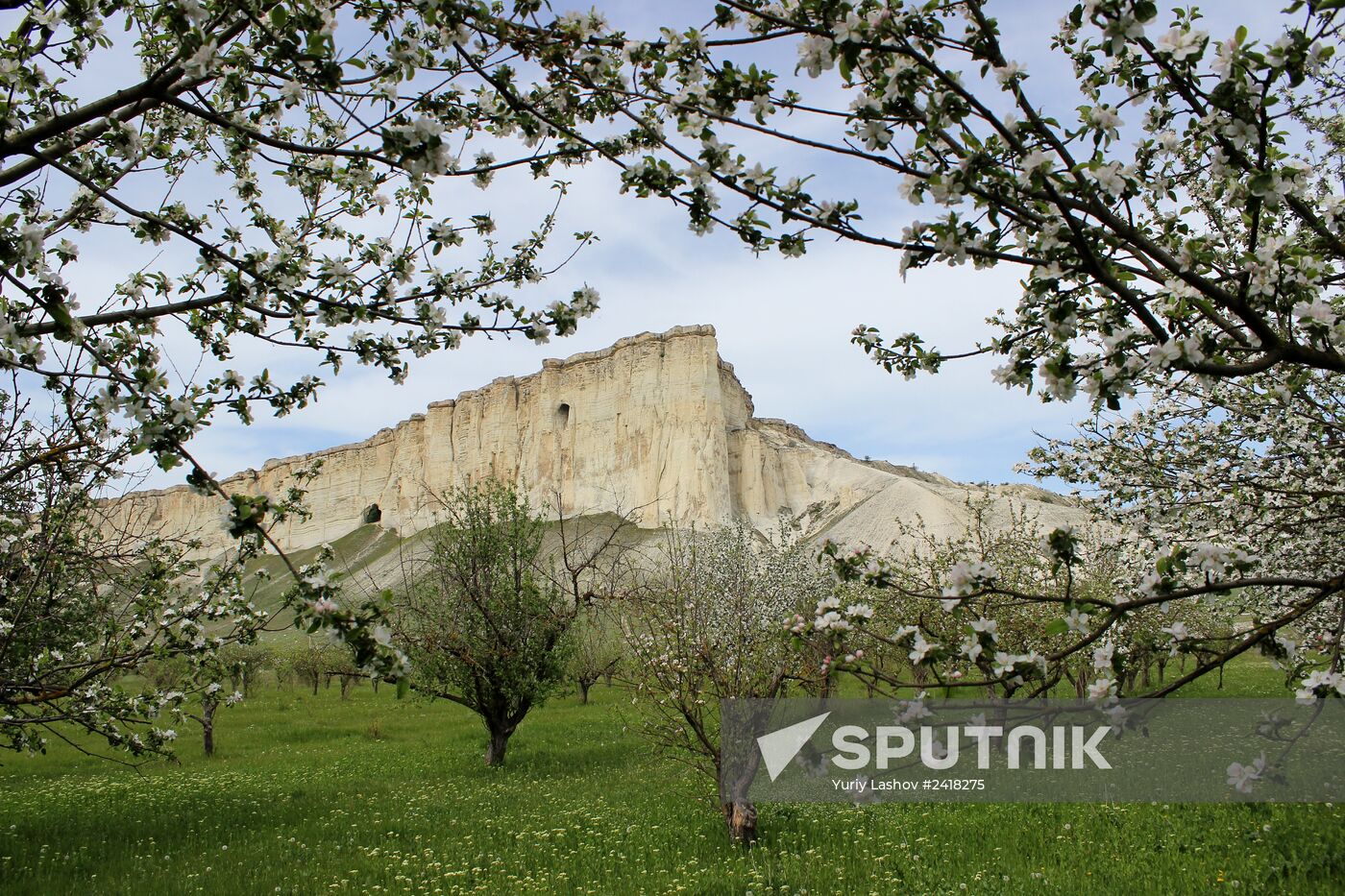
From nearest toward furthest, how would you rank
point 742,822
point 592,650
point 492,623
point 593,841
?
1. point 742,822
2. point 593,841
3. point 492,623
4. point 592,650

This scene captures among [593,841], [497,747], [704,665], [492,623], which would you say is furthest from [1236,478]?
[497,747]

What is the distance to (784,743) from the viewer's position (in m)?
11.4

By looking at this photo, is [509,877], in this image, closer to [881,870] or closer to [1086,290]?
[881,870]

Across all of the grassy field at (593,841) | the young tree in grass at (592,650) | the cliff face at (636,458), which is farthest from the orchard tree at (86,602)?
the cliff face at (636,458)

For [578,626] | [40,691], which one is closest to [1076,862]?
[40,691]

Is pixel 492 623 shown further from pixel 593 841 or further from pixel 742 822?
pixel 742 822

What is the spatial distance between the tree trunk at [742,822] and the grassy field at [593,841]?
0.68ft

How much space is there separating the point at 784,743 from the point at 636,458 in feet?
226

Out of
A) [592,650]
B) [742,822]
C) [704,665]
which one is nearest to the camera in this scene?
[742,822]

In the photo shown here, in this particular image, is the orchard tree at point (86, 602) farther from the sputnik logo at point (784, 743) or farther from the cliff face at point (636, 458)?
the cliff face at point (636, 458)

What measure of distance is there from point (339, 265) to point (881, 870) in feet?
23.7

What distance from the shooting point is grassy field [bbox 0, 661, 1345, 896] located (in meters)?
7.61

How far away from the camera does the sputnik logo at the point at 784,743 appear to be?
35.7ft

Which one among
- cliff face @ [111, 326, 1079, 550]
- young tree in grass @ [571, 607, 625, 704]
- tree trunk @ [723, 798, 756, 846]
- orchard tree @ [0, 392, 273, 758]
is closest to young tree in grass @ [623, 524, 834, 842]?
tree trunk @ [723, 798, 756, 846]
